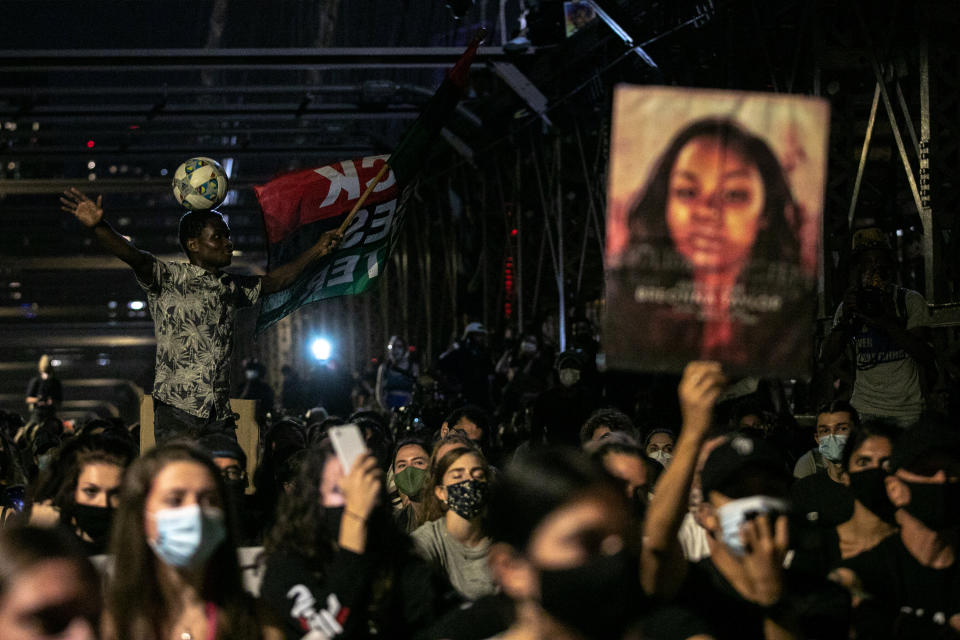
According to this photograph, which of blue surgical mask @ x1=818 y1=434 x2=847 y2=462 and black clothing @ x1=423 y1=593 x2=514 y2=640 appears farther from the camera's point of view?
blue surgical mask @ x1=818 y1=434 x2=847 y2=462

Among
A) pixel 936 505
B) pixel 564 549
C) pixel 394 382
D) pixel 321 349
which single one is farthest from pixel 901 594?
pixel 321 349

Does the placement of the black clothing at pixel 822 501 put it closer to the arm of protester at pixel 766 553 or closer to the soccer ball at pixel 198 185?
the arm of protester at pixel 766 553

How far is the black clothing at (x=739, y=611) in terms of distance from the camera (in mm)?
3715

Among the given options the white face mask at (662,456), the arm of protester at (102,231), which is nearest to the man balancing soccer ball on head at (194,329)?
the arm of protester at (102,231)

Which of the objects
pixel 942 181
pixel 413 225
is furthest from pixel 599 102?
pixel 413 225

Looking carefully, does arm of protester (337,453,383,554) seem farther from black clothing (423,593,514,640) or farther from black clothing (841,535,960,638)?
black clothing (841,535,960,638)

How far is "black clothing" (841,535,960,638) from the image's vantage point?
14.7 ft

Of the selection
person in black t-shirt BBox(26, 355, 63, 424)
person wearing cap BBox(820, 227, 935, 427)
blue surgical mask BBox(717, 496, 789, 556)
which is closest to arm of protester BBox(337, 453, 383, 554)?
blue surgical mask BBox(717, 496, 789, 556)

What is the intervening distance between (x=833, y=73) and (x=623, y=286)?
859 centimetres

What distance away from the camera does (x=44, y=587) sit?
3.08 metres

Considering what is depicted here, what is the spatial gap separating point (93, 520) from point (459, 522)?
5.00 feet

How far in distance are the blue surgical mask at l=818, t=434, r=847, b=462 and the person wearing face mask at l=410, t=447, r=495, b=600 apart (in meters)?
2.41

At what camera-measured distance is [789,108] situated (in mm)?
3826

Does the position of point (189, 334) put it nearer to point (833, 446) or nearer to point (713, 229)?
point (833, 446)
